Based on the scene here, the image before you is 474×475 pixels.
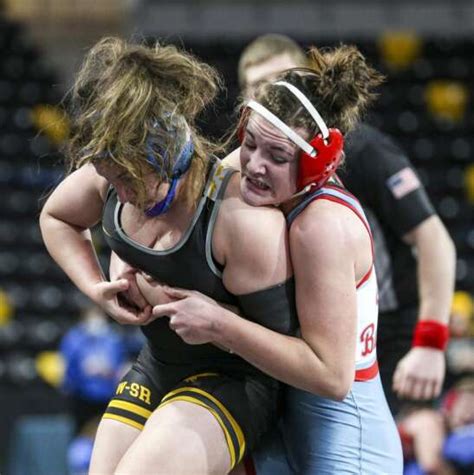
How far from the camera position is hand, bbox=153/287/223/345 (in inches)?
92.7

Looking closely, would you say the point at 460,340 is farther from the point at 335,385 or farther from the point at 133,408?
the point at 335,385

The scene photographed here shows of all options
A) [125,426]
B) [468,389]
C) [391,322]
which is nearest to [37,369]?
[468,389]

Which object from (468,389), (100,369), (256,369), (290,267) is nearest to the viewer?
(290,267)

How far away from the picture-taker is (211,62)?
1069 centimetres

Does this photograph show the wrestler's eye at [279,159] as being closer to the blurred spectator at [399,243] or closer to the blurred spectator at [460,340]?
the blurred spectator at [399,243]

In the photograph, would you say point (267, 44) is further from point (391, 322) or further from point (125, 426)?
point (125, 426)

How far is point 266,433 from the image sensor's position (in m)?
2.70

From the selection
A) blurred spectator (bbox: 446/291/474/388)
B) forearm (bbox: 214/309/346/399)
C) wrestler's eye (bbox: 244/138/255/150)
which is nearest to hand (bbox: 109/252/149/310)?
forearm (bbox: 214/309/346/399)

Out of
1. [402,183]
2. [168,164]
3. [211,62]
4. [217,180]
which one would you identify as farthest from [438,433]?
[211,62]

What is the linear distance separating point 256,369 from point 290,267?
1.01 ft

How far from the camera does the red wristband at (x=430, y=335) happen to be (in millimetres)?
3428

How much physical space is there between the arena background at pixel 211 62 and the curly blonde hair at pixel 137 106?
5254mm

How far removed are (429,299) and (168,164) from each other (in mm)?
1305

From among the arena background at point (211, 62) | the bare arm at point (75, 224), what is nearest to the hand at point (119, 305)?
the bare arm at point (75, 224)
